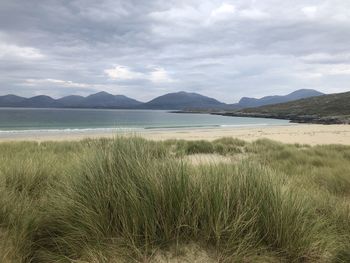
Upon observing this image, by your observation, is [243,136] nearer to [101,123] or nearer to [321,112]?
[101,123]

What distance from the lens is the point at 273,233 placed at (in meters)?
3.24

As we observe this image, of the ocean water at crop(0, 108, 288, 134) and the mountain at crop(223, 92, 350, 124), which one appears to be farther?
the mountain at crop(223, 92, 350, 124)

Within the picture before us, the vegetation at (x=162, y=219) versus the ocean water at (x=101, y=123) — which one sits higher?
the vegetation at (x=162, y=219)

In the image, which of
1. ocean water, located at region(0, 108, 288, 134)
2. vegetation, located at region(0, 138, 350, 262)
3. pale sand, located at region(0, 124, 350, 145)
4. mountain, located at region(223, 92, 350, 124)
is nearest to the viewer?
vegetation, located at region(0, 138, 350, 262)

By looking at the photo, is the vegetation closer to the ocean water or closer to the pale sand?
the ocean water

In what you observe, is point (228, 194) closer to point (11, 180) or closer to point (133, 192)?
point (133, 192)

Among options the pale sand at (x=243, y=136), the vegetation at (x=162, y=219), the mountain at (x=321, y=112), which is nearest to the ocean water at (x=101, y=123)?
the pale sand at (x=243, y=136)

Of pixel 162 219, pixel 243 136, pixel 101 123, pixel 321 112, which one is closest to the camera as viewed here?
pixel 162 219

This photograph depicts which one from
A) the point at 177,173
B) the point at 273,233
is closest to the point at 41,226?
the point at 177,173

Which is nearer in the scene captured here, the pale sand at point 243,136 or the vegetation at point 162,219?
the vegetation at point 162,219

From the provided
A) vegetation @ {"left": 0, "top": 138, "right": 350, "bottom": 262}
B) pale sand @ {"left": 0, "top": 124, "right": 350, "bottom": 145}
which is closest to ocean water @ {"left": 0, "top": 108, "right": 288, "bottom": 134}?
pale sand @ {"left": 0, "top": 124, "right": 350, "bottom": 145}

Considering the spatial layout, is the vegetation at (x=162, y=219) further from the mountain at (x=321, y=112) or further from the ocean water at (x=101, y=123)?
the mountain at (x=321, y=112)

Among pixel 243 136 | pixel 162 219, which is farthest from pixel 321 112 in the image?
pixel 162 219

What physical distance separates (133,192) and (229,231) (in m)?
0.99
